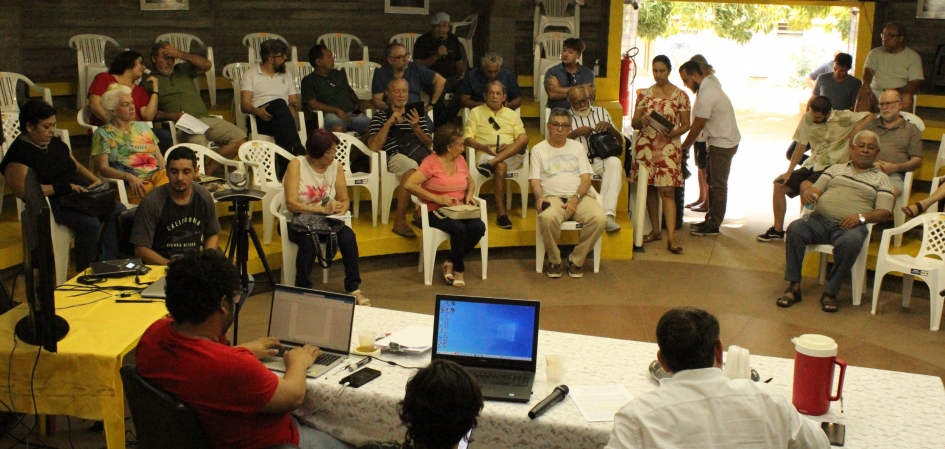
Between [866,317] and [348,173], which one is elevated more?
[348,173]

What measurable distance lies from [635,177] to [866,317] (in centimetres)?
218

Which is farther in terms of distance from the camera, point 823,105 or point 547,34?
point 547,34

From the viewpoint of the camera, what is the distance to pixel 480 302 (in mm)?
3393

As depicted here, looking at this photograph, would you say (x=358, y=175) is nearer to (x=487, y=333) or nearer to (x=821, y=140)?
(x=821, y=140)

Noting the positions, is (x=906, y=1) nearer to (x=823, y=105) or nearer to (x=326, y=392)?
(x=823, y=105)

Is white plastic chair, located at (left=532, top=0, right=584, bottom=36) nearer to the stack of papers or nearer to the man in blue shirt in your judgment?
the man in blue shirt

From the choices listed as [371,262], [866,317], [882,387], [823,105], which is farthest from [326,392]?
[823,105]

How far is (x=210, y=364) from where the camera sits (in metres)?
2.75

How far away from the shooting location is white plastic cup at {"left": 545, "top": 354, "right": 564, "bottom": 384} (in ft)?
10.6

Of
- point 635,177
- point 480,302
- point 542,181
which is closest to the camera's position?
point 480,302

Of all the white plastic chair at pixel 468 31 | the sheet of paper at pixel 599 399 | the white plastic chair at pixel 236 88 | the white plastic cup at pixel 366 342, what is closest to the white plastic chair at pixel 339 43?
the white plastic chair at pixel 468 31

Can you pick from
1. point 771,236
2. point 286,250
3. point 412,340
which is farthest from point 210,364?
point 771,236

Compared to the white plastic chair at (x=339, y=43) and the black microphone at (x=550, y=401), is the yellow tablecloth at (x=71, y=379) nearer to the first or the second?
the black microphone at (x=550, y=401)

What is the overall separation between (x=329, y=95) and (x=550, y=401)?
5.30m
